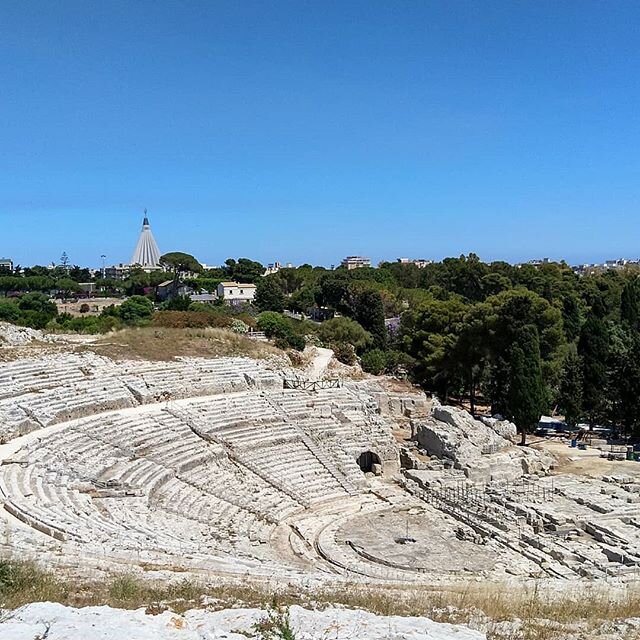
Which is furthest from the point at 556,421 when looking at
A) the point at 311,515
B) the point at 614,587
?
the point at 614,587

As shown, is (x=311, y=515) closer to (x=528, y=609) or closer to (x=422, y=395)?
(x=528, y=609)

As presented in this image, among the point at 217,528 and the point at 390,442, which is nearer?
the point at 217,528

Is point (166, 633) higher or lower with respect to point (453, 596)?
higher

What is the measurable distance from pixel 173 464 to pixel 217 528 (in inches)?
158

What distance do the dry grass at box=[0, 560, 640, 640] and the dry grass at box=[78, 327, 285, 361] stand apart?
20494 millimetres

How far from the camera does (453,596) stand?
1004 centimetres

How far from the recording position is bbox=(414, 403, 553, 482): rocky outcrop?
24703 millimetres

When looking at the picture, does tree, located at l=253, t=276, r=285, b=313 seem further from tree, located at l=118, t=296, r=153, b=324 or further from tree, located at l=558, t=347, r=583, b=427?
tree, located at l=558, t=347, r=583, b=427

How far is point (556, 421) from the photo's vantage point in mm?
35656

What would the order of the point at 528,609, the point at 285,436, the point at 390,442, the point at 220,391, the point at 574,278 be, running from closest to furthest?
the point at 528,609 < the point at 285,436 < the point at 390,442 < the point at 220,391 < the point at 574,278

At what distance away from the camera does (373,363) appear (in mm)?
41969

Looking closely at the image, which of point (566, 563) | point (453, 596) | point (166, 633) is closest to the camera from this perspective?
point (166, 633)

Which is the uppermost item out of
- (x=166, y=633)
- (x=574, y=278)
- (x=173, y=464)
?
(x=574, y=278)

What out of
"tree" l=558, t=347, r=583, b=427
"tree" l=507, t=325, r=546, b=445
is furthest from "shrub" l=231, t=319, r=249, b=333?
"tree" l=558, t=347, r=583, b=427
